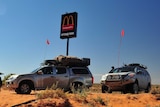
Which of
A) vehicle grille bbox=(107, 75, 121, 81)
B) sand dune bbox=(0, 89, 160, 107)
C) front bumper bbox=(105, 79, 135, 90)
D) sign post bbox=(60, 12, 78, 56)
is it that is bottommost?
sand dune bbox=(0, 89, 160, 107)

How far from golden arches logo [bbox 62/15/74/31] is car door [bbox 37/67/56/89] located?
38.0 feet

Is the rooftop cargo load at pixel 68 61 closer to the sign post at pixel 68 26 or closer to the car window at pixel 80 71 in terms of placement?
the car window at pixel 80 71

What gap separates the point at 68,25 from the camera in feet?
108

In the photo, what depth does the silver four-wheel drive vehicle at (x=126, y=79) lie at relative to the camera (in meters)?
20.7

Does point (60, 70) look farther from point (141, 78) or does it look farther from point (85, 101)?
Answer: point (85, 101)

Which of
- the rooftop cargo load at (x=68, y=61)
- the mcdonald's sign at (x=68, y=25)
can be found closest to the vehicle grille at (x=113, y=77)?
the rooftop cargo load at (x=68, y=61)

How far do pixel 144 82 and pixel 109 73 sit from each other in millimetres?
2408

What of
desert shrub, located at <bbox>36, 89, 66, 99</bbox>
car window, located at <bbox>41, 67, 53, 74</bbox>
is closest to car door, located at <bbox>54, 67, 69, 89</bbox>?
car window, located at <bbox>41, 67, 53, 74</bbox>

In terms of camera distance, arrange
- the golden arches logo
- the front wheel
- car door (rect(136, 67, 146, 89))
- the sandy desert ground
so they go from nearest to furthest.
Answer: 1. the sandy desert ground
2. the front wheel
3. car door (rect(136, 67, 146, 89))
4. the golden arches logo

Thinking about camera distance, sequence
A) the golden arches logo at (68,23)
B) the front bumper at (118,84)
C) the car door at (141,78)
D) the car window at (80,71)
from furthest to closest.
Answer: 1. the golden arches logo at (68,23)
2. the car window at (80,71)
3. the car door at (141,78)
4. the front bumper at (118,84)

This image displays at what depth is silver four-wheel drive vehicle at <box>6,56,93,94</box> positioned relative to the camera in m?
20.4

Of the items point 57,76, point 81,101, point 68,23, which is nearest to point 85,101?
point 81,101

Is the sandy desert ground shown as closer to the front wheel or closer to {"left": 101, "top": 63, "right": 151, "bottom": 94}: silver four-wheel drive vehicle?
{"left": 101, "top": 63, "right": 151, "bottom": 94}: silver four-wheel drive vehicle

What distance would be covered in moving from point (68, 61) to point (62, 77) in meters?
1.14
